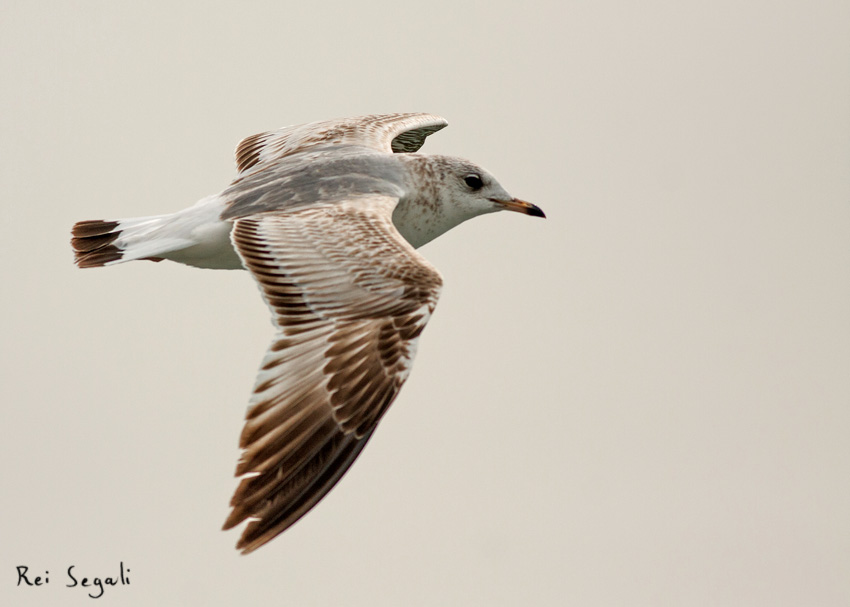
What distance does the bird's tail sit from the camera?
672 cm

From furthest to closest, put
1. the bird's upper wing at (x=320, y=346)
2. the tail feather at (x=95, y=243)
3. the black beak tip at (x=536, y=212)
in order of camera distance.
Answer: the black beak tip at (x=536, y=212) < the tail feather at (x=95, y=243) < the bird's upper wing at (x=320, y=346)

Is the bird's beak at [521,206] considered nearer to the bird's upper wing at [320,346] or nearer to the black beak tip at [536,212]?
the black beak tip at [536,212]

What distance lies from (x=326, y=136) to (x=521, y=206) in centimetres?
143

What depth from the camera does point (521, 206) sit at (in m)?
7.68

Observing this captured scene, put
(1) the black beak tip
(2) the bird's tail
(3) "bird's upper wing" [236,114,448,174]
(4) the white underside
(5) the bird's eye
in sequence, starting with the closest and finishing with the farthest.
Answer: (4) the white underside, (2) the bird's tail, (5) the bird's eye, (1) the black beak tip, (3) "bird's upper wing" [236,114,448,174]

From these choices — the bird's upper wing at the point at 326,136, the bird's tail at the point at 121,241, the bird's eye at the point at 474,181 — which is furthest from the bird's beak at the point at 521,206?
the bird's tail at the point at 121,241

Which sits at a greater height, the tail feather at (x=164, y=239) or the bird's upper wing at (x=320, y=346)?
the bird's upper wing at (x=320, y=346)

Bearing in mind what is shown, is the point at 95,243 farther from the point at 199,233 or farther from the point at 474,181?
the point at 474,181

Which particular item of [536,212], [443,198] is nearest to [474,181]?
[443,198]

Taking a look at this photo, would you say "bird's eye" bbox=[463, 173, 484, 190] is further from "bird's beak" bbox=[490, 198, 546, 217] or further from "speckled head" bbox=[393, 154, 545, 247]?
"bird's beak" bbox=[490, 198, 546, 217]

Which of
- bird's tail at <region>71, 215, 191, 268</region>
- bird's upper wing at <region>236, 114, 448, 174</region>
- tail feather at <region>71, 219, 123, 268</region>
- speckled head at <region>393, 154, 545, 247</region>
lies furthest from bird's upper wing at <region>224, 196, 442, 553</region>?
bird's upper wing at <region>236, 114, 448, 174</region>

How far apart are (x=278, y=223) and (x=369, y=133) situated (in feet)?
6.95

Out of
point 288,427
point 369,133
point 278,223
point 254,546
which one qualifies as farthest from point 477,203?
point 254,546

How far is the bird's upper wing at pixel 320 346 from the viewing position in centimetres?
499
